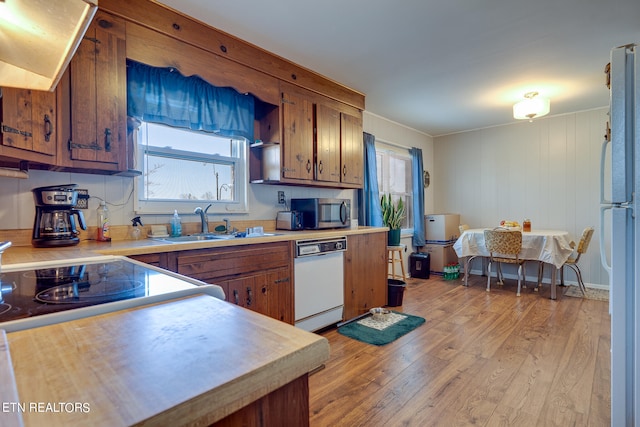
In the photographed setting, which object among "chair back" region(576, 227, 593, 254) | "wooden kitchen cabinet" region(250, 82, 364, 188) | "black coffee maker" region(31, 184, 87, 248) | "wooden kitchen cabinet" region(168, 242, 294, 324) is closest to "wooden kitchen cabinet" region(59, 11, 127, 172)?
"black coffee maker" region(31, 184, 87, 248)

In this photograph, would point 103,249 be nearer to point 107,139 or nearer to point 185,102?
point 107,139

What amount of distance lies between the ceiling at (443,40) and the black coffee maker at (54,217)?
1.37 m

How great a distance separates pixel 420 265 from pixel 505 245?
52.7 inches

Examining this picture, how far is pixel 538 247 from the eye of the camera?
4027 mm

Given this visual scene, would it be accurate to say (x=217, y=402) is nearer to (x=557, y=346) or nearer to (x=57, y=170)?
(x=57, y=170)

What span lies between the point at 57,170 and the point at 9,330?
5.85ft

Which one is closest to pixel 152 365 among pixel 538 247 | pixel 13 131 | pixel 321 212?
pixel 13 131

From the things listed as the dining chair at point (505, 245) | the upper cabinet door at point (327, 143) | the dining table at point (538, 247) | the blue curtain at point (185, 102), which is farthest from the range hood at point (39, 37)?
the dining table at point (538, 247)

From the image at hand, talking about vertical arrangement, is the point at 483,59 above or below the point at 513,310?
above

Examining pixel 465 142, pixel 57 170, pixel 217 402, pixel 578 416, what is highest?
pixel 465 142

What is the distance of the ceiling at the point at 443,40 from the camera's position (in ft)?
7.06

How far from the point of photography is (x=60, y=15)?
87 centimetres

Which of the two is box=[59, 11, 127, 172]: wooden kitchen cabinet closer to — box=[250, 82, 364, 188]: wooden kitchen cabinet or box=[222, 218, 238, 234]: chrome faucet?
box=[222, 218, 238, 234]: chrome faucet

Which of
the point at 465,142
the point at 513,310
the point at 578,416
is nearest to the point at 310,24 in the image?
the point at 578,416
